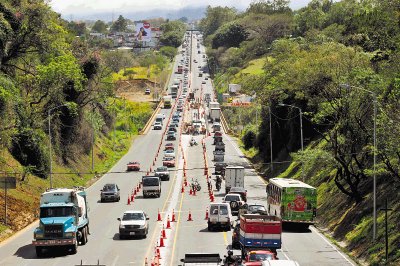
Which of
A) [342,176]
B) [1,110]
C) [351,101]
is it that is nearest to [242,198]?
[342,176]

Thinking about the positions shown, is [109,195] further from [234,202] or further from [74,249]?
[74,249]

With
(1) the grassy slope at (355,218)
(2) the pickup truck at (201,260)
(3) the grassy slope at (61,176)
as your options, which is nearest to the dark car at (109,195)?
(3) the grassy slope at (61,176)

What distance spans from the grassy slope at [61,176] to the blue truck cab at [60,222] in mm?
6885

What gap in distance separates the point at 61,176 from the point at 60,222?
39022 mm

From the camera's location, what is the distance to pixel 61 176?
79.1 meters

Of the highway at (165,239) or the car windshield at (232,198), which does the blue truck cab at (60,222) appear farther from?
the car windshield at (232,198)

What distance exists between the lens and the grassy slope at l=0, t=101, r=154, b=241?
54.4m

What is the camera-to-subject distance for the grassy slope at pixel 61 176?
54.4m

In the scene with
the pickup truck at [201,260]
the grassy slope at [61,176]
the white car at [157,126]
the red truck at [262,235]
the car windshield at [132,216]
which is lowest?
the white car at [157,126]

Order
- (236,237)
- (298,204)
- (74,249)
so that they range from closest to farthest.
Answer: (74,249) < (236,237) < (298,204)

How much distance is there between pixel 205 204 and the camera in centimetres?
6612

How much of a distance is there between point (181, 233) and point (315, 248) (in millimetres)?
9275

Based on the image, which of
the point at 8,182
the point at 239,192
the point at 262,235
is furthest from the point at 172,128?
the point at 262,235

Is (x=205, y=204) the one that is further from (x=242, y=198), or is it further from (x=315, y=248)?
(x=315, y=248)
